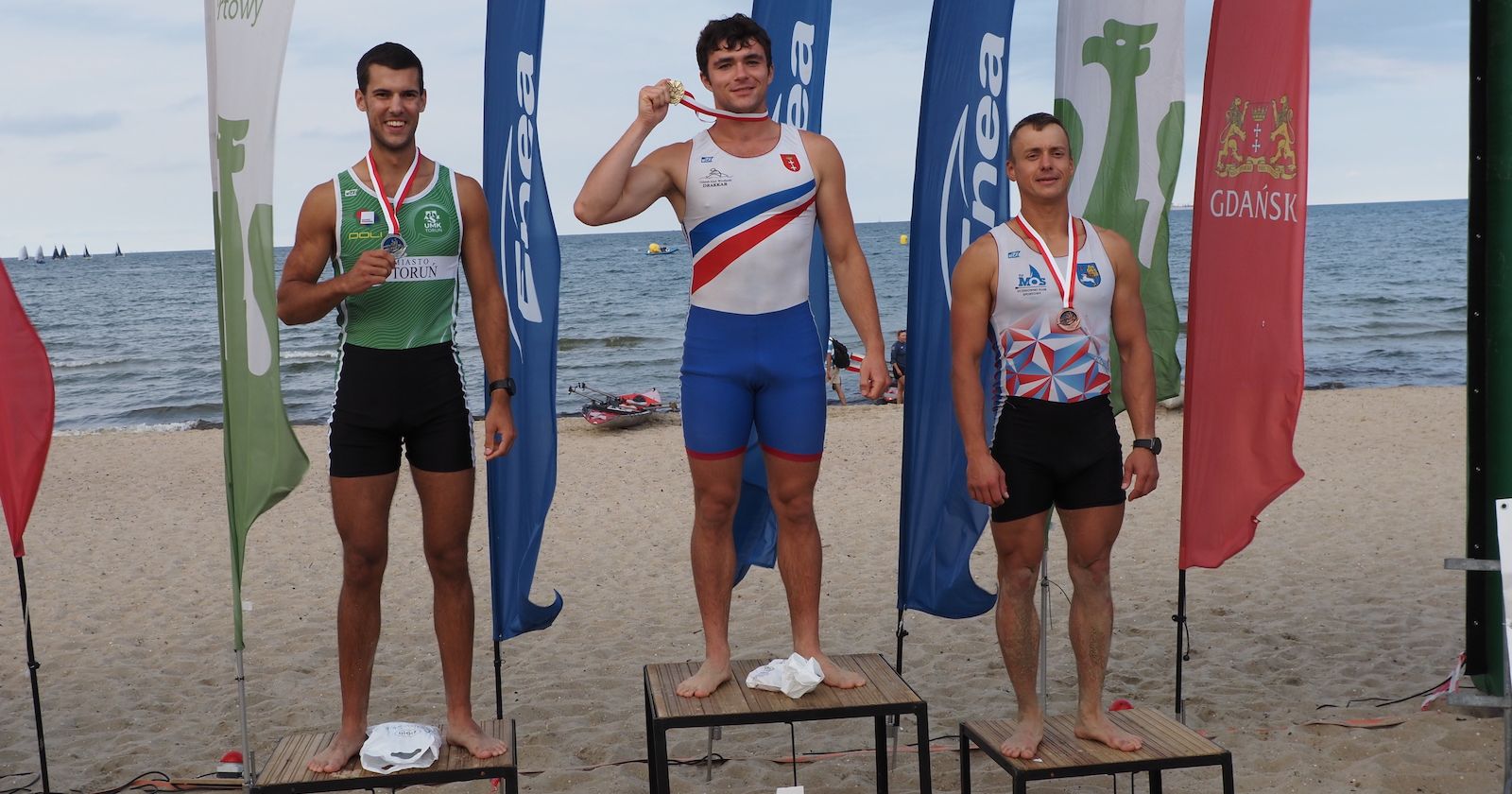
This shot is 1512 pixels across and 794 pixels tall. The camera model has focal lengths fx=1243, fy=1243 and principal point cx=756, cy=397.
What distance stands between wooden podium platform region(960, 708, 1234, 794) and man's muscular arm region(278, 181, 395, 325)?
2.27 meters

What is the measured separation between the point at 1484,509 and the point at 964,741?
2482mm

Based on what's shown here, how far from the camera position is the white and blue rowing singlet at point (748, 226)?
3881 mm

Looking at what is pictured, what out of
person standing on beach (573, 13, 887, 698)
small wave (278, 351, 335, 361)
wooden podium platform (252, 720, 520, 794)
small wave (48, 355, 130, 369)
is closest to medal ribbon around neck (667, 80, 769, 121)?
person standing on beach (573, 13, 887, 698)

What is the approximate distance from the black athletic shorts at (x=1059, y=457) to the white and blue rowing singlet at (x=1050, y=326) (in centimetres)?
5

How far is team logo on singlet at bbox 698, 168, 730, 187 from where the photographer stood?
3.89m

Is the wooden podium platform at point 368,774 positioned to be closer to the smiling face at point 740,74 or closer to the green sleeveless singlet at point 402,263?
the green sleeveless singlet at point 402,263

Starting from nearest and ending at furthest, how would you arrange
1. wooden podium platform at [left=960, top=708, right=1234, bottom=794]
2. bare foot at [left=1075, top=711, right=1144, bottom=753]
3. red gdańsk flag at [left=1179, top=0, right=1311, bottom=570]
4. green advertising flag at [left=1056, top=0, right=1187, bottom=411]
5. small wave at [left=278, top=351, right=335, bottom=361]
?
wooden podium platform at [left=960, top=708, right=1234, bottom=794], bare foot at [left=1075, top=711, right=1144, bottom=753], red gdańsk flag at [left=1179, top=0, right=1311, bottom=570], green advertising flag at [left=1056, top=0, right=1187, bottom=411], small wave at [left=278, top=351, right=335, bottom=361]

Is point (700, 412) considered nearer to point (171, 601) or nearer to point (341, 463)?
point (341, 463)

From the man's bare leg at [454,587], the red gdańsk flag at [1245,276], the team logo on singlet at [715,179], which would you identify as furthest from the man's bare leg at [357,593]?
the red gdańsk flag at [1245,276]

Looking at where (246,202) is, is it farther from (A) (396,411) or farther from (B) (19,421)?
(B) (19,421)

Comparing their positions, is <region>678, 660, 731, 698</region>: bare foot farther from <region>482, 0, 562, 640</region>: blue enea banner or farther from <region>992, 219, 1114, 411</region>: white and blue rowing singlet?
<region>992, 219, 1114, 411</region>: white and blue rowing singlet

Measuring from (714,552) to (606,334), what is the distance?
28.2 meters

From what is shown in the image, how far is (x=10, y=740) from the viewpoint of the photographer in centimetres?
528

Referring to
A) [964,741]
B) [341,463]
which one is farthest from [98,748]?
[964,741]
